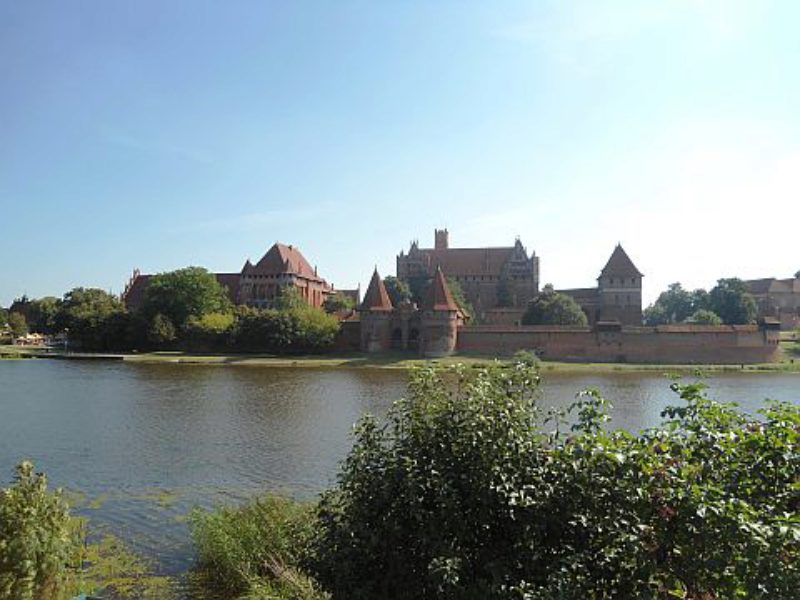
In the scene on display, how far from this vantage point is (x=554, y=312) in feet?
197

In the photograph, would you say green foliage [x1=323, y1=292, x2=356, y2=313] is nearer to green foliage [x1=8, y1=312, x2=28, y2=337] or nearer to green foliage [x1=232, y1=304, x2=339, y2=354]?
green foliage [x1=232, y1=304, x2=339, y2=354]

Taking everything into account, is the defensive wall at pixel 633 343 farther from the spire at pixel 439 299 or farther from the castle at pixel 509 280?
the castle at pixel 509 280

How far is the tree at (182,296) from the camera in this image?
6291cm

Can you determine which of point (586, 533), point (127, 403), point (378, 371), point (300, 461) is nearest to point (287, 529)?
point (586, 533)

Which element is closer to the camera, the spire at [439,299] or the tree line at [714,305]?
the spire at [439,299]

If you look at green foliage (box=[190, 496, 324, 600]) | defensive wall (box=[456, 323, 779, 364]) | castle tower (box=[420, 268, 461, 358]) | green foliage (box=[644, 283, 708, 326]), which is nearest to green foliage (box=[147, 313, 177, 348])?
castle tower (box=[420, 268, 461, 358])

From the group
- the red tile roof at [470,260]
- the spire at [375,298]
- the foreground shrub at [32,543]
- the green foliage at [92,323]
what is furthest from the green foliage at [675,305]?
the foreground shrub at [32,543]

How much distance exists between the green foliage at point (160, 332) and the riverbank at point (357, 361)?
1.68m

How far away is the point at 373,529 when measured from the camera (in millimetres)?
4602

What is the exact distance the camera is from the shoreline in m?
48.0

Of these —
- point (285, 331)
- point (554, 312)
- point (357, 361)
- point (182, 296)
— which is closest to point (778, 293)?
point (554, 312)

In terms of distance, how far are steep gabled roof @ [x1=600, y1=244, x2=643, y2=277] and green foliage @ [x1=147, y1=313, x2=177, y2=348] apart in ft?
147

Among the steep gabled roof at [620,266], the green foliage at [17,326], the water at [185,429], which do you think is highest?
the steep gabled roof at [620,266]

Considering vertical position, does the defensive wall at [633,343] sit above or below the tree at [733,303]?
below
